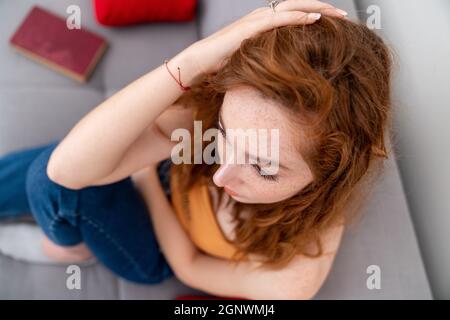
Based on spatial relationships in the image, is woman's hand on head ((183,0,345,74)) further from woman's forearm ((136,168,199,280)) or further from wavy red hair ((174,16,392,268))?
woman's forearm ((136,168,199,280))

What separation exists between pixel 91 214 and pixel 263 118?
42 centimetres

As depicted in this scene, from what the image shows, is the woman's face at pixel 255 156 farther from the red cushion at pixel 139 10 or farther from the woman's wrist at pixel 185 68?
the red cushion at pixel 139 10

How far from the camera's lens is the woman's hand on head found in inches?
24.7

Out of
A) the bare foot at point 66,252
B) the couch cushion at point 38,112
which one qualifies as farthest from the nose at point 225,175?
the couch cushion at point 38,112

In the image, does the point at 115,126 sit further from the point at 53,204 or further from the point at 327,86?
the point at 327,86

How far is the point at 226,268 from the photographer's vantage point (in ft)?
3.05

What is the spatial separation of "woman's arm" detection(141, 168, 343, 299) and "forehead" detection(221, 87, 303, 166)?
305 millimetres

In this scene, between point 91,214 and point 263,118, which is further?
point 91,214

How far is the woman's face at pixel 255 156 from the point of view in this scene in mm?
608

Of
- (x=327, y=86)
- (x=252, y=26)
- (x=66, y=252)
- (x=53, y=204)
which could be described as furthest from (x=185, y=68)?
(x=66, y=252)

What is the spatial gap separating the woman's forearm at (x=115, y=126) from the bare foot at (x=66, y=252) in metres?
0.19

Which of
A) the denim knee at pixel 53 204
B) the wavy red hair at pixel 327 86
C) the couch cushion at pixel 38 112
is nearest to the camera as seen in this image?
the wavy red hair at pixel 327 86

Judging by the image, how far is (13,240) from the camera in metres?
0.99
